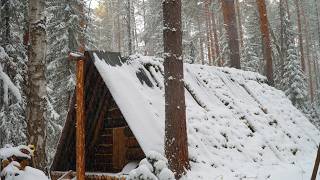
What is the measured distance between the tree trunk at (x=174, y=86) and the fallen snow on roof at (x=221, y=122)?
1.34 ft

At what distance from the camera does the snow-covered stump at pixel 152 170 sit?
657 cm

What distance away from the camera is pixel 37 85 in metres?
9.45

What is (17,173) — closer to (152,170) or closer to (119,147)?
(152,170)

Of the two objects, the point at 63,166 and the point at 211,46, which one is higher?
the point at 211,46

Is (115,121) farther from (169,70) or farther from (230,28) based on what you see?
(230,28)

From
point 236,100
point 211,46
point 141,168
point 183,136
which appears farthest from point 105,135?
point 211,46

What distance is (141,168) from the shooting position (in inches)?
261

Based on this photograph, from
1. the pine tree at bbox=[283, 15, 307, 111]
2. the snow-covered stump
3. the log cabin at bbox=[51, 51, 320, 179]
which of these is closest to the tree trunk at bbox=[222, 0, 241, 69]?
the log cabin at bbox=[51, 51, 320, 179]

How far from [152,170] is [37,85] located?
412 cm

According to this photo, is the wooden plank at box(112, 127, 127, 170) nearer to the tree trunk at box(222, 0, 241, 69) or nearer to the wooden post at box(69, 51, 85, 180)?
the wooden post at box(69, 51, 85, 180)

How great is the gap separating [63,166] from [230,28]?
11.0 m

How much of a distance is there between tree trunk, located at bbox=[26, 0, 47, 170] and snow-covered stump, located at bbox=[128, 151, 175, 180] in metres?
3.49

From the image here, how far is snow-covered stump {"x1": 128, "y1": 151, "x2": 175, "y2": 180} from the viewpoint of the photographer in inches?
259

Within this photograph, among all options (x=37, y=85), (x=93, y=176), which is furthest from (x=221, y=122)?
(x=37, y=85)
